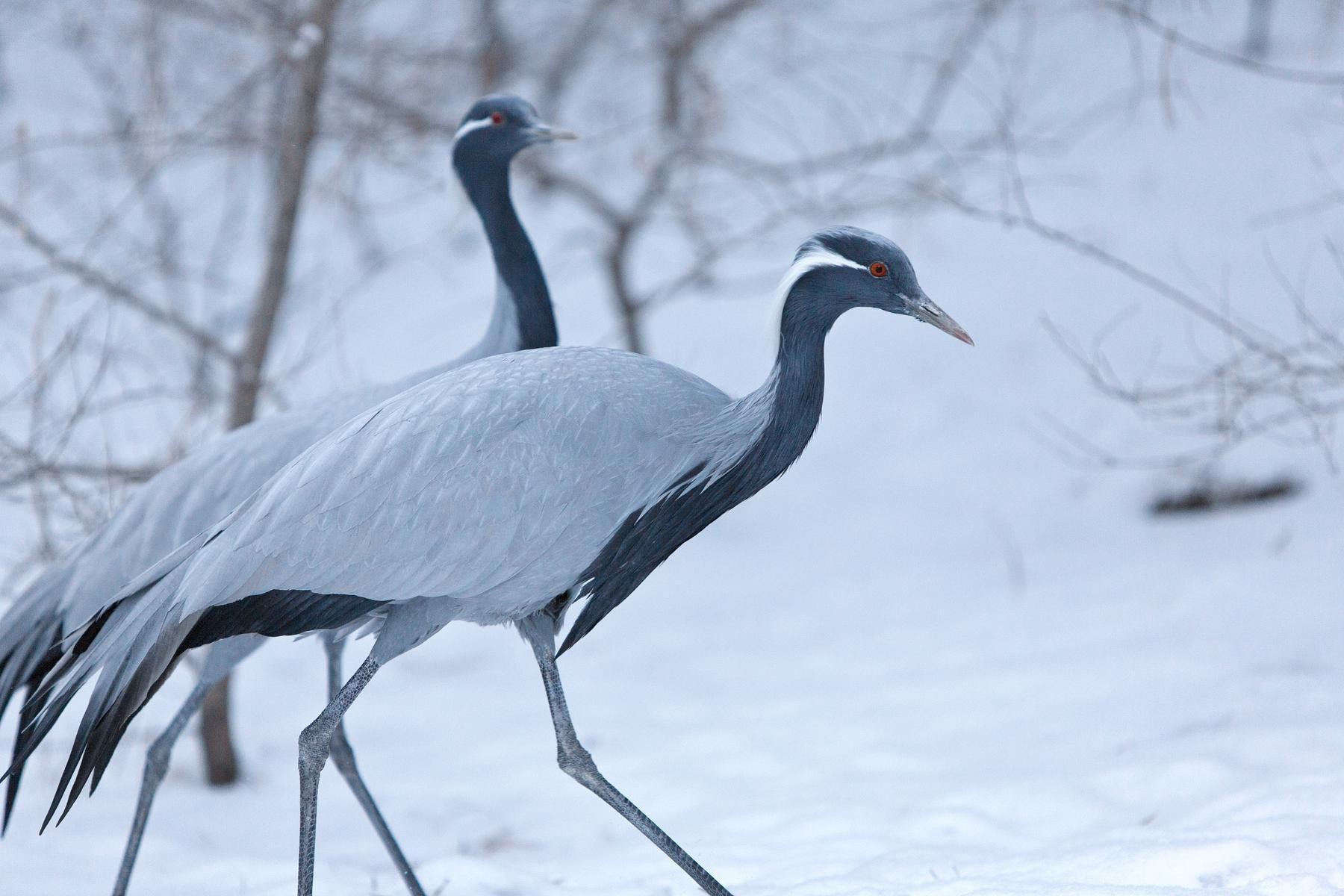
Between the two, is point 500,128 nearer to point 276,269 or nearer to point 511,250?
point 511,250

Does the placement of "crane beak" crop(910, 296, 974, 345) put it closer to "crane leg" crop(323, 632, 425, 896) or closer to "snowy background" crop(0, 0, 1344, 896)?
"snowy background" crop(0, 0, 1344, 896)

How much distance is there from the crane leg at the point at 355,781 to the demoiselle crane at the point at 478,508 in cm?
60

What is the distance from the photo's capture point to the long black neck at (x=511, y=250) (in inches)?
158

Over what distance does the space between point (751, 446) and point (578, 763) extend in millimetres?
869

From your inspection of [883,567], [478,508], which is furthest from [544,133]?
[883,567]

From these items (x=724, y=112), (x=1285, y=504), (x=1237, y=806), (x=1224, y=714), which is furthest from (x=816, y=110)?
(x=1237, y=806)

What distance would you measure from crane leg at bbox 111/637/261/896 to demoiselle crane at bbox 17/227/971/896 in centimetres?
52

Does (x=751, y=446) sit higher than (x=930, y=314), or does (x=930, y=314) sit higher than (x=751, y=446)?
(x=930, y=314)

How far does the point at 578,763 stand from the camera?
126 inches

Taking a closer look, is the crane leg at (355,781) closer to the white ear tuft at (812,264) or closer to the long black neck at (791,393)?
the long black neck at (791,393)

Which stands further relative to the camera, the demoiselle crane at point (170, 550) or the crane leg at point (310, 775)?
the demoiselle crane at point (170, 550)

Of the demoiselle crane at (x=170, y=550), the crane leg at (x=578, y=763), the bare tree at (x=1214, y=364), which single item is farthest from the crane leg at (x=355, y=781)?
the bare tree at (x=1214, y=364)

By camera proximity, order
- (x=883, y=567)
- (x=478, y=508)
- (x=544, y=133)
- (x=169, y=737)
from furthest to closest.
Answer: (x=883, y=567), (x=544, y=133), (x=169, y=737), (x=478, y=508)

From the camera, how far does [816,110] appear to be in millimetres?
13703
